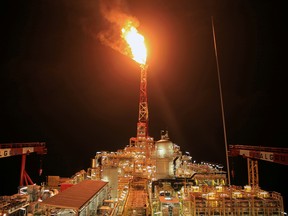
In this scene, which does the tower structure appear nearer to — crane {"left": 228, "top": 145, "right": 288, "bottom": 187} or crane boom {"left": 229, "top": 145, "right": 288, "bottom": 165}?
crane boom {"left": 229, "top": 145, "right": 288, "bottom": 165}

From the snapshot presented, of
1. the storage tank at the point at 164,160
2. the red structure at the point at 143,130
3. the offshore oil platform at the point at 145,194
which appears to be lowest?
the offshore oil platform at the point at 145,194

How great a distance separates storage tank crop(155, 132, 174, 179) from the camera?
3394 cm

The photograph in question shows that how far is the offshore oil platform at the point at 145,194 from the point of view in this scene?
20.1 metres

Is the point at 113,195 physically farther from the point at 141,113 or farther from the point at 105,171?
the point at 141,113

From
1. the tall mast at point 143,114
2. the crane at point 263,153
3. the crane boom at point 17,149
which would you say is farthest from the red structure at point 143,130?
the crane boom at point 17,149

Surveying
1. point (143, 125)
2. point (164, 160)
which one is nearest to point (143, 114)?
point (143, 125)

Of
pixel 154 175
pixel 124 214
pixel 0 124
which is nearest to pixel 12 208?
pixel 124 214

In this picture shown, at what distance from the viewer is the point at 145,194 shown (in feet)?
98.8

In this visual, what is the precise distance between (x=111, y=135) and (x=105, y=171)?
7322 cm

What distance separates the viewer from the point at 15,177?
63.8 metres

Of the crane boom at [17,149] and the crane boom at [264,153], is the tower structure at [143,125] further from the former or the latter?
the crane boom at [17,149]

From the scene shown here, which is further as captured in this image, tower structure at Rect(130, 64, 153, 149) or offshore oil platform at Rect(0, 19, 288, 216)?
tower structure at Rect(130, 64, 153, 149)

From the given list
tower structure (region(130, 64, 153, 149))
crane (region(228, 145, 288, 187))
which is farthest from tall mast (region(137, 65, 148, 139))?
crane (region(228, 145, 288, 187))

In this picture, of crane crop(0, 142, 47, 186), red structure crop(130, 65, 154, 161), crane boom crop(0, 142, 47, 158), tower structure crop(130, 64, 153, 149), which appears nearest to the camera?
crane boom crop(0, 142, 47, 158)
